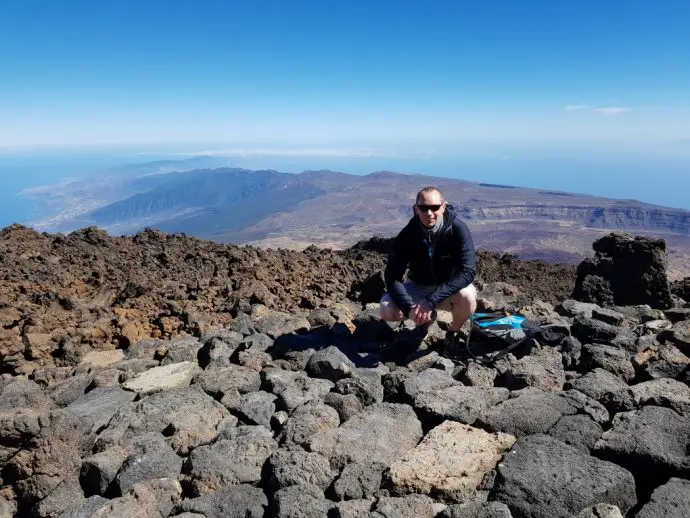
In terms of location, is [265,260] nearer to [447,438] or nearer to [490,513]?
[447,438]

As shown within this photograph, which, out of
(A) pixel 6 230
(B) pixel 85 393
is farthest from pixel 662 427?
(A) pixel 6 230

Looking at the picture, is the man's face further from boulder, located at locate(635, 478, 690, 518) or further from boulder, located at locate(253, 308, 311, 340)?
boulder, located at locate(635, 478, 690, 518)

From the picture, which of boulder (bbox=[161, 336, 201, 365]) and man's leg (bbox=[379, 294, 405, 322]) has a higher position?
man's leg (bbox=[379, 294, 405, 322])

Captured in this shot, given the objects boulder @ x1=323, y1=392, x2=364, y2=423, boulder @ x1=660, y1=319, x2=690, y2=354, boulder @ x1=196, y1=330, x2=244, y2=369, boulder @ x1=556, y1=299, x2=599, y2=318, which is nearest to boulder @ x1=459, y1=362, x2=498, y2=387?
boulder @ x1=323, y1=392, x2=364, y2=423

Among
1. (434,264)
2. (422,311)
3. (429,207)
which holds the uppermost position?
(429,207)

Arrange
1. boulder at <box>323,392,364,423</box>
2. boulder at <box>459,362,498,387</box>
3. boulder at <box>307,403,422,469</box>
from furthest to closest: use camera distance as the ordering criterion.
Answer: boulder at <box>459,362,498,387</box> < boulder at <box>323,392,364,423</box> < boulder at <box>307,403,422,469</box>

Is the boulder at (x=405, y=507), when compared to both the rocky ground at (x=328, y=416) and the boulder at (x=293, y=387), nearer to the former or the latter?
the rocky ground at (x=328, y=416)

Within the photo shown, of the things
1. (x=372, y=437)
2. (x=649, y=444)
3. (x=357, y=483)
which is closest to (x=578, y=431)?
(x=649, y=444)

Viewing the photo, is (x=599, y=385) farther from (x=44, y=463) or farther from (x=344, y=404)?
(x=44, y=463)
